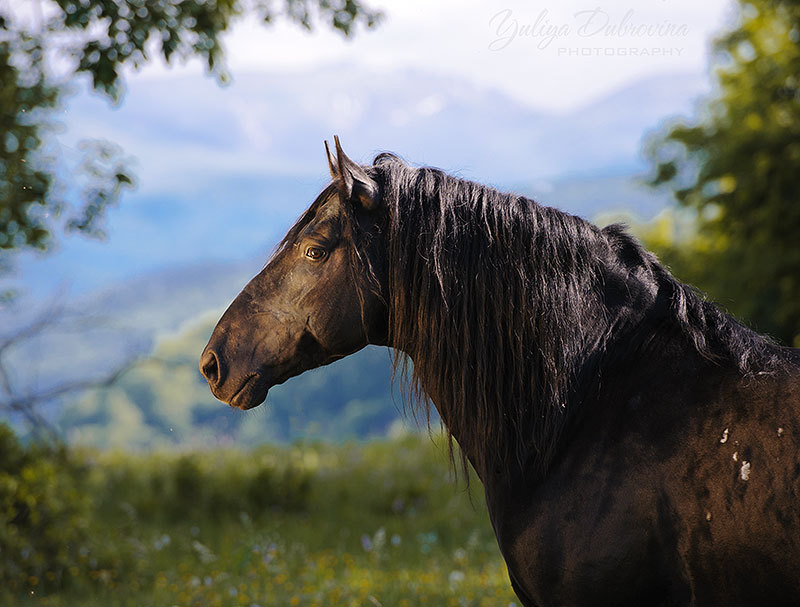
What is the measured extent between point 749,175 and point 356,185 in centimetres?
1581

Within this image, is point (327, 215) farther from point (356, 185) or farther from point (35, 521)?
point (35, 521)

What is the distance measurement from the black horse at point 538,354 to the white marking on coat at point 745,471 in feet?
0.14

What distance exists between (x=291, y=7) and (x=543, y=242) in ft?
16.4

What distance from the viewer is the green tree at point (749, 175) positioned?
639 inches

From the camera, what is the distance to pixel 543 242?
2918 mm

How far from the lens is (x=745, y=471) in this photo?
8.46ft

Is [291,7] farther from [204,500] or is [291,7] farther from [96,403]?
[96,403]

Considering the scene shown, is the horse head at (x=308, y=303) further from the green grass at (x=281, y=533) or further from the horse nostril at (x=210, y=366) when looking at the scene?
the green grass at (x=281, y=533)

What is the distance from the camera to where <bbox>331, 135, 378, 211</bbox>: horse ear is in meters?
2.85

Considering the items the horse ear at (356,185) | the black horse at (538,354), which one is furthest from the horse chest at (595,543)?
the horse ear at (356,185)

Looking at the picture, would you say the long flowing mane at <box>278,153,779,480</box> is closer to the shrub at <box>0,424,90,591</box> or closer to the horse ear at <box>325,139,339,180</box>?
the horse ear at <box>325,139,339,180</box>

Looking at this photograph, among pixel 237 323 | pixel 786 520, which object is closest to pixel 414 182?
pixel 237 323

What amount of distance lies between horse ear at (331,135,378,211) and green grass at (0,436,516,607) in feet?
6.94

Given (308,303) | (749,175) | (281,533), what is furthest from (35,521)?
(749,175)
